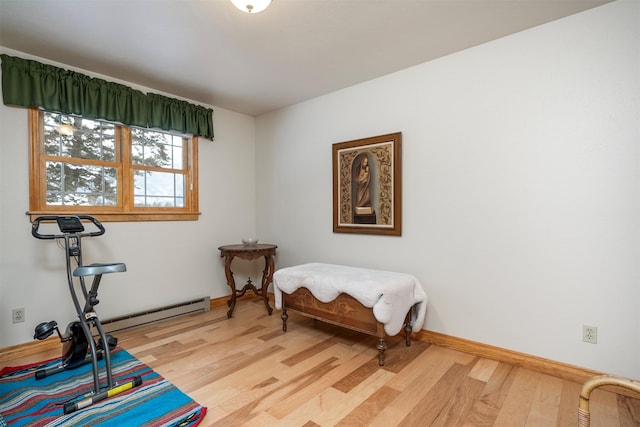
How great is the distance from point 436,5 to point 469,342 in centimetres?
256

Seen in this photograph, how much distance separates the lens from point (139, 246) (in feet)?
10.8

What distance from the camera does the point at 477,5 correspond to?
2047 mm

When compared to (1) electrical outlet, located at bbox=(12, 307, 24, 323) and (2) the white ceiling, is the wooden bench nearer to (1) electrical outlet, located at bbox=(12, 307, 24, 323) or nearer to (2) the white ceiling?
(2) the white ceiling

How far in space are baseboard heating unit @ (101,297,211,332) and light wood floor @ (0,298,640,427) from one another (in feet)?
0.31

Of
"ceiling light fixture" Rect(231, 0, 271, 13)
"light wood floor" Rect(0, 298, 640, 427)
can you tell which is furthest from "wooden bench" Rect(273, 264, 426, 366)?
"ceiling light fixture" Rect(231, 0, 271, 13)

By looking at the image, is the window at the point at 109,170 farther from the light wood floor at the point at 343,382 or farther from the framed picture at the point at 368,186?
the framed picture at the point at 368,186

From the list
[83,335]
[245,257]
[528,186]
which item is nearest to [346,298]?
[245,257]

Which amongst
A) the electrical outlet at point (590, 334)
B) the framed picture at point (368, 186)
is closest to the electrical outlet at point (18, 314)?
the framed picture at point (368, 186)

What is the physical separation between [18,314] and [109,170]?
144 centimetres

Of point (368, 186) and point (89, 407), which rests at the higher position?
point (368, 186)

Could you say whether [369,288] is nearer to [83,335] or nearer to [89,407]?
[89,407]

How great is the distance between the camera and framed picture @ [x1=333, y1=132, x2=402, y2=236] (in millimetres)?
3012

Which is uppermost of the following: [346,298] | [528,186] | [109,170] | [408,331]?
[109,170]

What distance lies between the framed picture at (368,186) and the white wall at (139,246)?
4.98 feet
